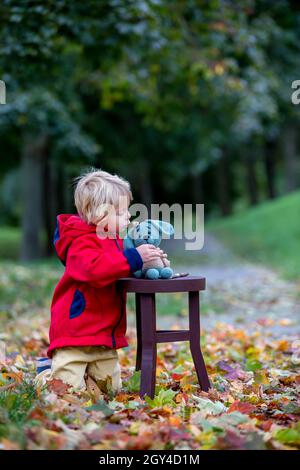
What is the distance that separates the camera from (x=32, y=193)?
19.0 metres

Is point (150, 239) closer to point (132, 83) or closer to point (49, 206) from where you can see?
point (132, 83)

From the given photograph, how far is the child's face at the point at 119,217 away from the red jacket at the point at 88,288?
9cm

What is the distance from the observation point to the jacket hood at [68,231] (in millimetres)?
3863

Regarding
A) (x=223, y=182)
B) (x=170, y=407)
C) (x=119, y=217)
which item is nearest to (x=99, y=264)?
(x=119, y=217)

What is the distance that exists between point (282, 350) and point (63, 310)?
2.68 meters

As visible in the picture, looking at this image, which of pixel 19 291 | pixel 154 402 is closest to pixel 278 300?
pixel 19 291

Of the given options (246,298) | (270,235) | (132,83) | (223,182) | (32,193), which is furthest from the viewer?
(223,182)

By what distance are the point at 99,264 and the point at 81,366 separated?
27.3 inches

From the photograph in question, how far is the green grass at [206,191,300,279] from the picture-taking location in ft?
56.2

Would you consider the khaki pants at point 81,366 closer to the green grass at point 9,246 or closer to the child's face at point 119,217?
the child's face at point 119,217

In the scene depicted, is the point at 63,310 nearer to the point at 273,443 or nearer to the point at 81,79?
the point at 273,443

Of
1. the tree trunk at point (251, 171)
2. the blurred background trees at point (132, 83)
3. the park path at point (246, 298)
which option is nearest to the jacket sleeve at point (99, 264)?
the blurred background trees at point (132, 83)

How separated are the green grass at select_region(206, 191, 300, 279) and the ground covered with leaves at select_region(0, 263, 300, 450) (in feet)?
26.8
